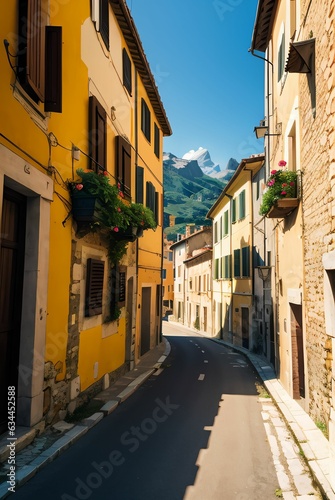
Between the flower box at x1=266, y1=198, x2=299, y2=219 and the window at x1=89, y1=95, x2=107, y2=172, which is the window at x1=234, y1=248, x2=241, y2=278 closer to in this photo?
the flower box at x1=266, y1=198, x2=299, y2=219

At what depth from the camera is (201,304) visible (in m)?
35.1

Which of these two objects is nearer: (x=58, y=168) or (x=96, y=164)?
(x=58, y=168)

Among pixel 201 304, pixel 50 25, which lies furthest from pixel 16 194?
pixel 201 304

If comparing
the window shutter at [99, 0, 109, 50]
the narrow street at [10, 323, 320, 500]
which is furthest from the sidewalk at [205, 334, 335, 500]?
the window shutter at [99, 0, 109, 50]

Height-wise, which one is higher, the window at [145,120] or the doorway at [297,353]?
the window at [145,120]

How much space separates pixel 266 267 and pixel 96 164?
9792mm

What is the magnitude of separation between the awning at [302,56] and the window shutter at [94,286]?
18.3 feet

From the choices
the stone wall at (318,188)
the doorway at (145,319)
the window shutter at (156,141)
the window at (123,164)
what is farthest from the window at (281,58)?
the doorway at (145,319)

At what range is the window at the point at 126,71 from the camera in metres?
12.2

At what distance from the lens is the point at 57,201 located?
685 cm

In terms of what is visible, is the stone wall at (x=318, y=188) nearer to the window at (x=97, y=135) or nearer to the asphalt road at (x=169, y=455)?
the asphalt road at (x=169, y=455)

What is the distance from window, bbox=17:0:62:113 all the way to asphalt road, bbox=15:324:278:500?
5.30m

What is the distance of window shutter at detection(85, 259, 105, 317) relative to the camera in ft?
27.2

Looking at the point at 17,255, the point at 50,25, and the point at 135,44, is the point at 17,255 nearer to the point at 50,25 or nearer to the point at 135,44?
the point at 50,25
